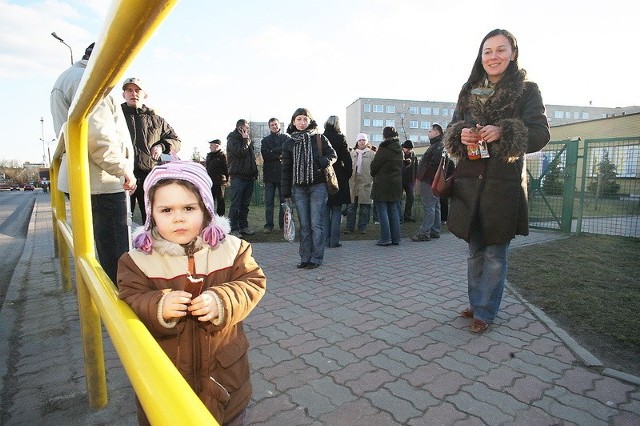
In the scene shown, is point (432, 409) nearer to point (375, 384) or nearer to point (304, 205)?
point (375, 384)

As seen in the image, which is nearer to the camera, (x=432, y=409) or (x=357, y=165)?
(x=432, y=409)

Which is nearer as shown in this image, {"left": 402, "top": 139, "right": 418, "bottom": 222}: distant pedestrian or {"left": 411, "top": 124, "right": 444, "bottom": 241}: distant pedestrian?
{"left": 411, "top": 124, "right": 444, "bottom": 241}: distant pedestrian

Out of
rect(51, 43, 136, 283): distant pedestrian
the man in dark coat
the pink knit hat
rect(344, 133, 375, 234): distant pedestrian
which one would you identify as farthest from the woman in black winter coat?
the pink knit hat

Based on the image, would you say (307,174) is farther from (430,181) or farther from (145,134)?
(430,181)

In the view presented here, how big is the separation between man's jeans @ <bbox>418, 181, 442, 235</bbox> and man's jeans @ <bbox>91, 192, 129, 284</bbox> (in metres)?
5.01

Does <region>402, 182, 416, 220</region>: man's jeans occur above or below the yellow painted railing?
below

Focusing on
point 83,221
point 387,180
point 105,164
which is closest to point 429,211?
point 387,180

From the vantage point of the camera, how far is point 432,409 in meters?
2.06

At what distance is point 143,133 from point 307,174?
1.82 metres

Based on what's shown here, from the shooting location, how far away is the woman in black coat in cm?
278

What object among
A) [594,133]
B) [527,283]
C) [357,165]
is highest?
[594,133]

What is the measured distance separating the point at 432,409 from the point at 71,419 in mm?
1750

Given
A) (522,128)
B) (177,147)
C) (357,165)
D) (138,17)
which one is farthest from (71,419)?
(357,165)

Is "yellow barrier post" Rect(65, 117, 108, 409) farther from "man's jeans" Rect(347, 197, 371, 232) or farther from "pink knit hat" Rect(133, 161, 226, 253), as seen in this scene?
"man's jeans" Rect(347, 197, 371, 232)
